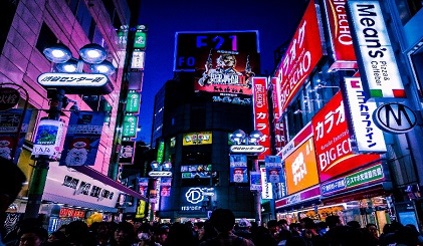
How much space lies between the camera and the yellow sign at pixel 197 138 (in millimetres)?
50906

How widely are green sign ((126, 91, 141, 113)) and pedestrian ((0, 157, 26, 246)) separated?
71.4ft

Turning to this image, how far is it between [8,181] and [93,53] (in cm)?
640

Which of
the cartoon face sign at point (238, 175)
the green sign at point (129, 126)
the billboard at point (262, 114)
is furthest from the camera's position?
the green sign at point (129, 126)

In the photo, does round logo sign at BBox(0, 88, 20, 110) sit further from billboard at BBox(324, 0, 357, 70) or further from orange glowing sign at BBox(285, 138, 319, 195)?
orange glowing sign at BBox(285, 138, 319, 195)

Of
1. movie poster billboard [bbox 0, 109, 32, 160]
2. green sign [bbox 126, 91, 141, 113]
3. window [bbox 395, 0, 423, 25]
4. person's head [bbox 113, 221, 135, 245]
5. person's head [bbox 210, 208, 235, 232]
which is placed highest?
green sign [bbox 126, 91, 141, 113]

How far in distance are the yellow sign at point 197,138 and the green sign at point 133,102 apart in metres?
28.4

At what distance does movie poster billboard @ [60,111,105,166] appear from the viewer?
7.51 metres

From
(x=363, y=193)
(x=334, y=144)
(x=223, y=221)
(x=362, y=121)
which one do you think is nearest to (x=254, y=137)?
(x=334, y=144)

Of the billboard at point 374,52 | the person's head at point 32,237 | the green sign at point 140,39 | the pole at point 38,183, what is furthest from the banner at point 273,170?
the green sign at point 140,39

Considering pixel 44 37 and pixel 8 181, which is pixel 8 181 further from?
pixel 44 37

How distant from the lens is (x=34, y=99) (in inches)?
480

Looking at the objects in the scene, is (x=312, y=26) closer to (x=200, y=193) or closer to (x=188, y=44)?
(x=188, y=44)

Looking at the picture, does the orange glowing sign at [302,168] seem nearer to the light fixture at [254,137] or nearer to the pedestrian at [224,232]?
the light fixture at [254,137]

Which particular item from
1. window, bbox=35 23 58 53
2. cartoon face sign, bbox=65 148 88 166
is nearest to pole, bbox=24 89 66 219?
cartoon face sign, bbox=65 148 88 166
